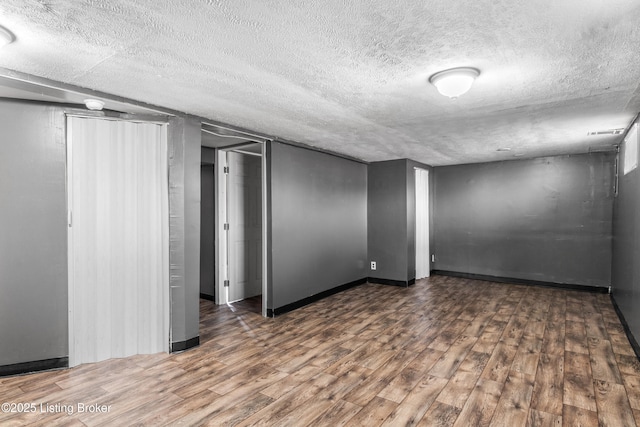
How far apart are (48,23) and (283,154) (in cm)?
300

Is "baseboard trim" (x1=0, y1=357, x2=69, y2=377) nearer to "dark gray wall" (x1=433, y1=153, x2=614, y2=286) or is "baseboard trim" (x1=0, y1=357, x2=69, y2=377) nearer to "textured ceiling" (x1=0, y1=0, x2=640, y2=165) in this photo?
"textured ceiling" (x1=0, y1=0, x2=640, y2=165)

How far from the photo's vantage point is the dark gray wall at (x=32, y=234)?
273 cm

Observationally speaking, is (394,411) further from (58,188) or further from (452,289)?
(452,289)

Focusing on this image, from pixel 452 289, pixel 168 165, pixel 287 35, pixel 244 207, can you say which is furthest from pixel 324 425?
pixel 452 289

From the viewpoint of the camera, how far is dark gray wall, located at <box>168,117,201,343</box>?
329 cm

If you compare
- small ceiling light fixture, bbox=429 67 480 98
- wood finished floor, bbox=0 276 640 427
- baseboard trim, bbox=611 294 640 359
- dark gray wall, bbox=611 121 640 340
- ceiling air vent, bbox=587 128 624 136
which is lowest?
wood finished floor, bbox=0 276 640 427

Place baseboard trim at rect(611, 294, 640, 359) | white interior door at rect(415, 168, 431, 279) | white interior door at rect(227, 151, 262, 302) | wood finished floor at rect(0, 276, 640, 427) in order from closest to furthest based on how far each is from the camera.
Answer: wood finished floor at rect(0, 276, 640, 427), baseboard trim at rect(611, 294, 640, 359), white interior door at rect(227, 151, 262, 302), white interior door at rect(415, 168, 431, 279)

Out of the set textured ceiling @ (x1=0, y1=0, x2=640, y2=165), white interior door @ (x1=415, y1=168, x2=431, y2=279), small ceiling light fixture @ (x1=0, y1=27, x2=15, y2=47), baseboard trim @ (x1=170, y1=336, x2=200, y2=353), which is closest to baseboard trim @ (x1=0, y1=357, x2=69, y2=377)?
baseboard trim @ (x1=170, y1=336, x2=200, y2=353)

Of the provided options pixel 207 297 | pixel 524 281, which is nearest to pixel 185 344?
pixel 207 297

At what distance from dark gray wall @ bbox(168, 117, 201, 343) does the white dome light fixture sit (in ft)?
4.77

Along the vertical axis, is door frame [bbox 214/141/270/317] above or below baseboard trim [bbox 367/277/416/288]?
above

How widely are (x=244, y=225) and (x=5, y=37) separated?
12.0ft

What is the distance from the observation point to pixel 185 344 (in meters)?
3.31

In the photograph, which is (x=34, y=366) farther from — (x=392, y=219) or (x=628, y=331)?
(x=628, y=331)
